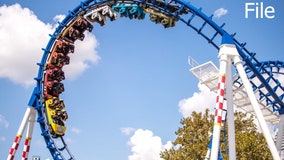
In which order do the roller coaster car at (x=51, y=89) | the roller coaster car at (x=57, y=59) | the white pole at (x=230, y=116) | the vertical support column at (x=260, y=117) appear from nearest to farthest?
1. the vertical support column at (x=260, y=117)
2. the white pole at (x=230, y=116)
3. the roller coaster car at (x=51, y=89)
4. the roller coaster car at (x=57, y=59)

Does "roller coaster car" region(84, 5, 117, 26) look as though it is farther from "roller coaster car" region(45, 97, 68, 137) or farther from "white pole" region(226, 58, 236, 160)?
"white pole" region(226, 58, 236, 160)

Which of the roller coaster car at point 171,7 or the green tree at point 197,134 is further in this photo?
the green tree at point 197,134

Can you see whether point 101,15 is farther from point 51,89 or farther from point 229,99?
point 229,99

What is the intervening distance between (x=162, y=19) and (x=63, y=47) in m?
6.00

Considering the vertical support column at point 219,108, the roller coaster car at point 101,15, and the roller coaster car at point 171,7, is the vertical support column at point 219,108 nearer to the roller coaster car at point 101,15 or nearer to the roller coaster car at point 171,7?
the roller coaster car at point 171,7

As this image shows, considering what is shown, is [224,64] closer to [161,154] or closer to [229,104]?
[229,104]

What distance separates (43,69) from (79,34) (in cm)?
275

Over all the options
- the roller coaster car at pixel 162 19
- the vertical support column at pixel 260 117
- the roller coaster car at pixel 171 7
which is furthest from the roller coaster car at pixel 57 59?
the vertical support column at pixel 260 117

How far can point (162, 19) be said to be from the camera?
54.8 feet

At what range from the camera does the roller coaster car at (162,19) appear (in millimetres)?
16484

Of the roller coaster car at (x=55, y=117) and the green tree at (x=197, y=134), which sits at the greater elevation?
the green tree at (x=197, y=134)

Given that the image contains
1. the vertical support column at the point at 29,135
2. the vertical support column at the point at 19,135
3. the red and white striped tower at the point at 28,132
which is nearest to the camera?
the vertical support column at the point at 19,135

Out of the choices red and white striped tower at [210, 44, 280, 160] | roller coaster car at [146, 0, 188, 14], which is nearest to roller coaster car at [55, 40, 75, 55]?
roller coaster car at [146, 0, 188, 14]

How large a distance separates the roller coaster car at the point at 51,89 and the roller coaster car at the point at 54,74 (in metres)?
0.25
